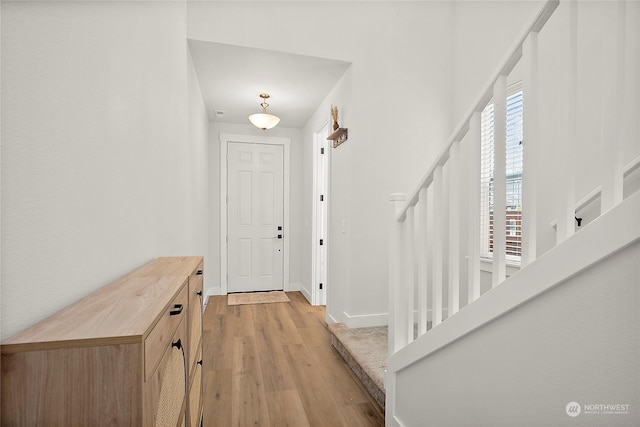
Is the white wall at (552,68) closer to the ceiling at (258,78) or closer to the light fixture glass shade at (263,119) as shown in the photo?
the ceiling at (258,78)

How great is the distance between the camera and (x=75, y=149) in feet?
2.94

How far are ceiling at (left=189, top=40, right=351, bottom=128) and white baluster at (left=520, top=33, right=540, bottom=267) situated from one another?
7.13ft

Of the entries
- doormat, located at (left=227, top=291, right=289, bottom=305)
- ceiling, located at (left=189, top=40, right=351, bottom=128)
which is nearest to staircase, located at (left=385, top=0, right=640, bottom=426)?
ceiling, located at (left=189, top=40, right=351, bottom=128)

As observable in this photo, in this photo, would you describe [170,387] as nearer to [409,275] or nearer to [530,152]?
[409,275]

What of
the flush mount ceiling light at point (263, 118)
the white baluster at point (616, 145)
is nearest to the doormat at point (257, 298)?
the flush mount ceiling light at point (263, 118)

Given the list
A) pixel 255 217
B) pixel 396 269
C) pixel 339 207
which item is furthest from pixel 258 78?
pixel 396 269

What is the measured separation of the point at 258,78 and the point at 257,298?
9.61 ft

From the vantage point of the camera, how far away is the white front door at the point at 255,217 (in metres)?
4.89

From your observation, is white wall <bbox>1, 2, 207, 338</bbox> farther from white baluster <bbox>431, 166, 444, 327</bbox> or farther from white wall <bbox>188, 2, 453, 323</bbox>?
white wall <bbox>188, 2, 453, 323</bbox>

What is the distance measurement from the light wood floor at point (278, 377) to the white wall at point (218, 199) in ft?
3.50

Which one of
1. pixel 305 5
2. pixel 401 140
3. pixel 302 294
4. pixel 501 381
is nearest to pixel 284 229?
pixel 302 294

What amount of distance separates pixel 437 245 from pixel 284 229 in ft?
12.5

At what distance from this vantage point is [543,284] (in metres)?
0.94

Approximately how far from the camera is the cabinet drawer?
0.69 m
